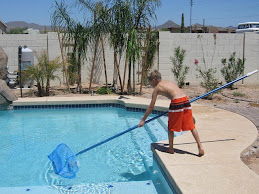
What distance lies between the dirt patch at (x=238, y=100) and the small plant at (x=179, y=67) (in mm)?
372

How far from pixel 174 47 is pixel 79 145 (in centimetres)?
669

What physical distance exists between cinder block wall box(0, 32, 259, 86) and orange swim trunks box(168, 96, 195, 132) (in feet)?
23.9

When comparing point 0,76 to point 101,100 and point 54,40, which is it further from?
point 101,100

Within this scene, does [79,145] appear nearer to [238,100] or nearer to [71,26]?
[71,26]

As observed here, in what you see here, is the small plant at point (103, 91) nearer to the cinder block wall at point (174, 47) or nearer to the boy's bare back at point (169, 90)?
the cinder block wall at point (174, 47)

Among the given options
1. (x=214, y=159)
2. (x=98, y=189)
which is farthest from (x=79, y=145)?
(x=214, y=159)

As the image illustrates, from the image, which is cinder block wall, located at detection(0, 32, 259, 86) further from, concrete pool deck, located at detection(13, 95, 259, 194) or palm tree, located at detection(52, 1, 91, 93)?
concrete pool deck, located at detection(13, 95, 259, 194)

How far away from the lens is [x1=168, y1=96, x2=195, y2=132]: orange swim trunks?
3848 millimetres

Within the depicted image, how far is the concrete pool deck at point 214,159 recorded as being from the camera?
3160 mm

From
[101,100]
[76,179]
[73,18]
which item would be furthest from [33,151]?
[73,18]

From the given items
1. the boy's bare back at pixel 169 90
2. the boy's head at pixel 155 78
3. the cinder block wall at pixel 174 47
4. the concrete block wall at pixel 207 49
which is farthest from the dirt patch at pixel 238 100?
the boy's head at pixel 155 78

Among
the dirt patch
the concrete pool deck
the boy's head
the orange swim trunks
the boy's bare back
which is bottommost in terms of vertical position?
the concrete pool deck

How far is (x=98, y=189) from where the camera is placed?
12.5 ft

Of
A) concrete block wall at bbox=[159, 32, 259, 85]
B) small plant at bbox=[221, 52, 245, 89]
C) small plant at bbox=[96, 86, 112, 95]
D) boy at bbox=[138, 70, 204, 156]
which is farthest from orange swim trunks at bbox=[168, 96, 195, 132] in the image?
concrete block wall at bbox=[159, 32, 259, 85]
